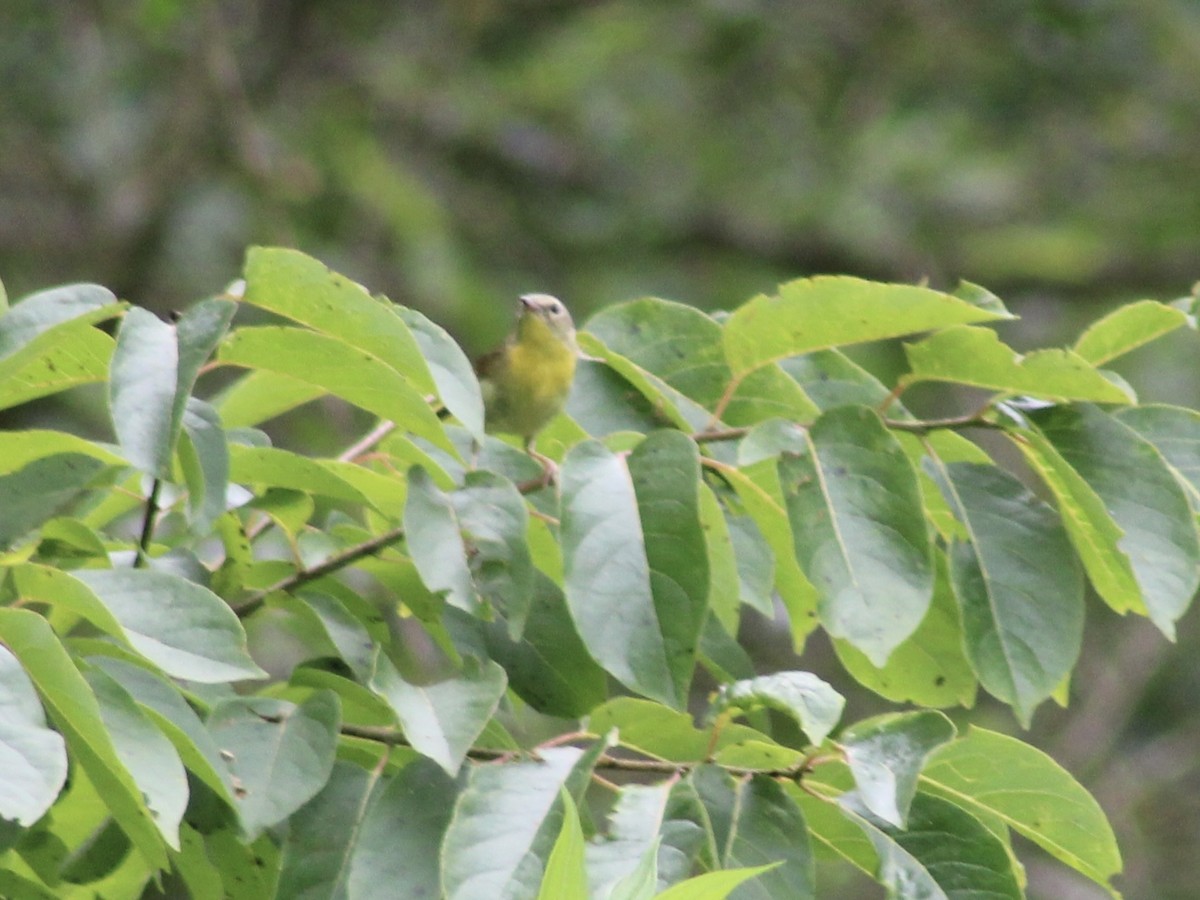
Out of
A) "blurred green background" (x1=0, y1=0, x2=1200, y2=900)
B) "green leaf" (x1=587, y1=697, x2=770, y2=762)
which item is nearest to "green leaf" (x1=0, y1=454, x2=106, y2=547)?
"green leaf" (x1=587, y1=697, x2=770, y2=762)

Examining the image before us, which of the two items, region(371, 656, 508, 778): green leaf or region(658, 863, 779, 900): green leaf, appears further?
region(371, 656, 508, 778): green leaf

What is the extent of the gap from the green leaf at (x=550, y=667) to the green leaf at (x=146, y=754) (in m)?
0.42

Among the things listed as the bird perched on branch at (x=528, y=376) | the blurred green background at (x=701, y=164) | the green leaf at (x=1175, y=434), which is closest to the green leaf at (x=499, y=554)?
the green leaf at (x=1175, y=434)

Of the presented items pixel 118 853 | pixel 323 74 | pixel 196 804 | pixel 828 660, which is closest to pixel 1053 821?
pixel 196 804

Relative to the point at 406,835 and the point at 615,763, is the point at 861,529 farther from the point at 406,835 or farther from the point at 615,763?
the point at 406,835

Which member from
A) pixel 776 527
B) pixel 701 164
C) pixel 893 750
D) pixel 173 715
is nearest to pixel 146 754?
pixel 173 715

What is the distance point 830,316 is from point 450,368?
1.35ft

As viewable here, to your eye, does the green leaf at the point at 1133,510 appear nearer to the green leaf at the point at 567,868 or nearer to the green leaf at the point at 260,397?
the green leaf at the point at 567,868

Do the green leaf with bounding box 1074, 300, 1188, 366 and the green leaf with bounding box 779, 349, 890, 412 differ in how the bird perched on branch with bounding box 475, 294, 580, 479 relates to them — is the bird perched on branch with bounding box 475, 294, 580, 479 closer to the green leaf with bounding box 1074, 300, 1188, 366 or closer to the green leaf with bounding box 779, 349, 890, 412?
the green leaf with bounding box 779, 349, 890, 412

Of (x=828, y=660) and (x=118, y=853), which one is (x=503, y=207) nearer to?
(x=828, y=660)

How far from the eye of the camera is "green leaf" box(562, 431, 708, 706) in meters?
1.42

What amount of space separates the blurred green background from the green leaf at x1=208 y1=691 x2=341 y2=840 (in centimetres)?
484

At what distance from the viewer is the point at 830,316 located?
164 cm

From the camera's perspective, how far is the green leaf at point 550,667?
161cm
